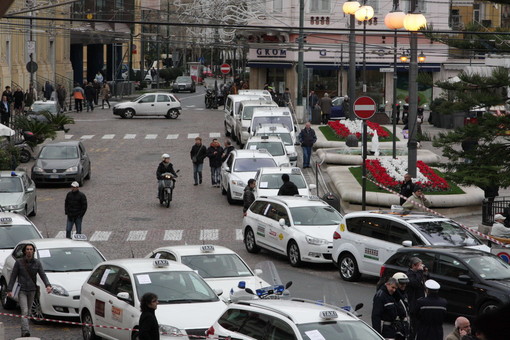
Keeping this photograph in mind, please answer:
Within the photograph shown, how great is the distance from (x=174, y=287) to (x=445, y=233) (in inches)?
284

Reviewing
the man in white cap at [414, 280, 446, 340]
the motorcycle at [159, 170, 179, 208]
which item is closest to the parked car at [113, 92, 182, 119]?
the motorcycle at [159, 170, 179, 208]

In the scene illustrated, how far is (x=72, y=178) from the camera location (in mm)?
32750

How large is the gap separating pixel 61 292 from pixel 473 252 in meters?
6.98

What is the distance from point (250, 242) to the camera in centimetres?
2344

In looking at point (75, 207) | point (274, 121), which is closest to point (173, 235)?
point (75, 207)

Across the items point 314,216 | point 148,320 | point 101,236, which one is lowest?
point 101,236

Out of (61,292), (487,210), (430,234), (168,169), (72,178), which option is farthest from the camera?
(72,178)

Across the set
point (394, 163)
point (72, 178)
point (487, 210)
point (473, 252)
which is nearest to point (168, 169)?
point (72, 178)

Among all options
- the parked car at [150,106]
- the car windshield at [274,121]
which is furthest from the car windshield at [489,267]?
the parked car at [150,106]

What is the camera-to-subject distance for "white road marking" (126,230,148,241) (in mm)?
24906

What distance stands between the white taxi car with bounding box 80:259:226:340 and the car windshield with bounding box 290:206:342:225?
25.4ft

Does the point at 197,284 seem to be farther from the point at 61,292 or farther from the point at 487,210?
the point at 487,210

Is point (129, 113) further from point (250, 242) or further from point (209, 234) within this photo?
point (250, 242)

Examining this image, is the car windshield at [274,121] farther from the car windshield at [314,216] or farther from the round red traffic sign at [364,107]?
the car windshield at [314,216]
